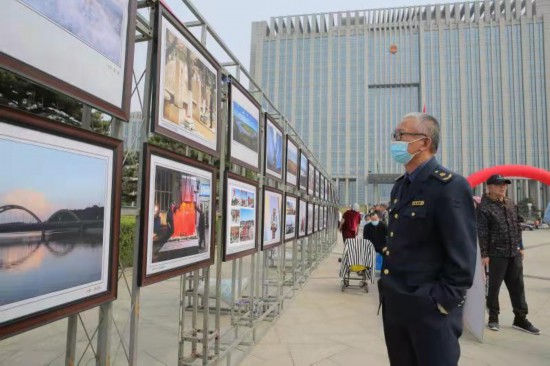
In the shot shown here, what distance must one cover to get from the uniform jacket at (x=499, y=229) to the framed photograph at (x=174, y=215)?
146 inches

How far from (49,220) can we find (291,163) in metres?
4.42

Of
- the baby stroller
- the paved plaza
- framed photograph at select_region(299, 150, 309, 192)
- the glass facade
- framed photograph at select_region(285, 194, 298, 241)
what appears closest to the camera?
the paved plaza

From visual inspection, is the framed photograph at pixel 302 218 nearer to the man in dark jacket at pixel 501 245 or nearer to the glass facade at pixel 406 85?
the man in dark jacket at pixel 501 245

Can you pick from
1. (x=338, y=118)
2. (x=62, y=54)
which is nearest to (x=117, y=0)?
(x=62, y=54)

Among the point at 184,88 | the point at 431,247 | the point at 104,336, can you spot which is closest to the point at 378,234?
the point at 431,247

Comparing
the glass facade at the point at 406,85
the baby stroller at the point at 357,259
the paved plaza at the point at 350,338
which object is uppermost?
the glass facade at the point at 406,85

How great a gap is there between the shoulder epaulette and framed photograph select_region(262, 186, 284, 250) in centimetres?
238

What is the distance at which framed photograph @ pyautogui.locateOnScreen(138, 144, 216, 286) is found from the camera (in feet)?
6.70

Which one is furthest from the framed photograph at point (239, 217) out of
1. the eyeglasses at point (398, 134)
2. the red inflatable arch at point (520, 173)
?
the red inflatable arch at point (520, 173)

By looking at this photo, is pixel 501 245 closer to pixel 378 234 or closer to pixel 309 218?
pixel 378 234

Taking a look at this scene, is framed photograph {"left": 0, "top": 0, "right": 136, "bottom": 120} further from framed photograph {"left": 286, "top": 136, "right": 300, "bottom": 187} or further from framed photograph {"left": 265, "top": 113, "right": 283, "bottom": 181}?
framed photograph {"left": 286, "top": 136, "right": 300, "bottom": 187}

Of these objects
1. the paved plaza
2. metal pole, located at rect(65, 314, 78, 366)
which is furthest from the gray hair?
the paved plaza

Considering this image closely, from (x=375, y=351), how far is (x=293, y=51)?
86738 millimetres

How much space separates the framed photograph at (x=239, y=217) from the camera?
3.21 meters
